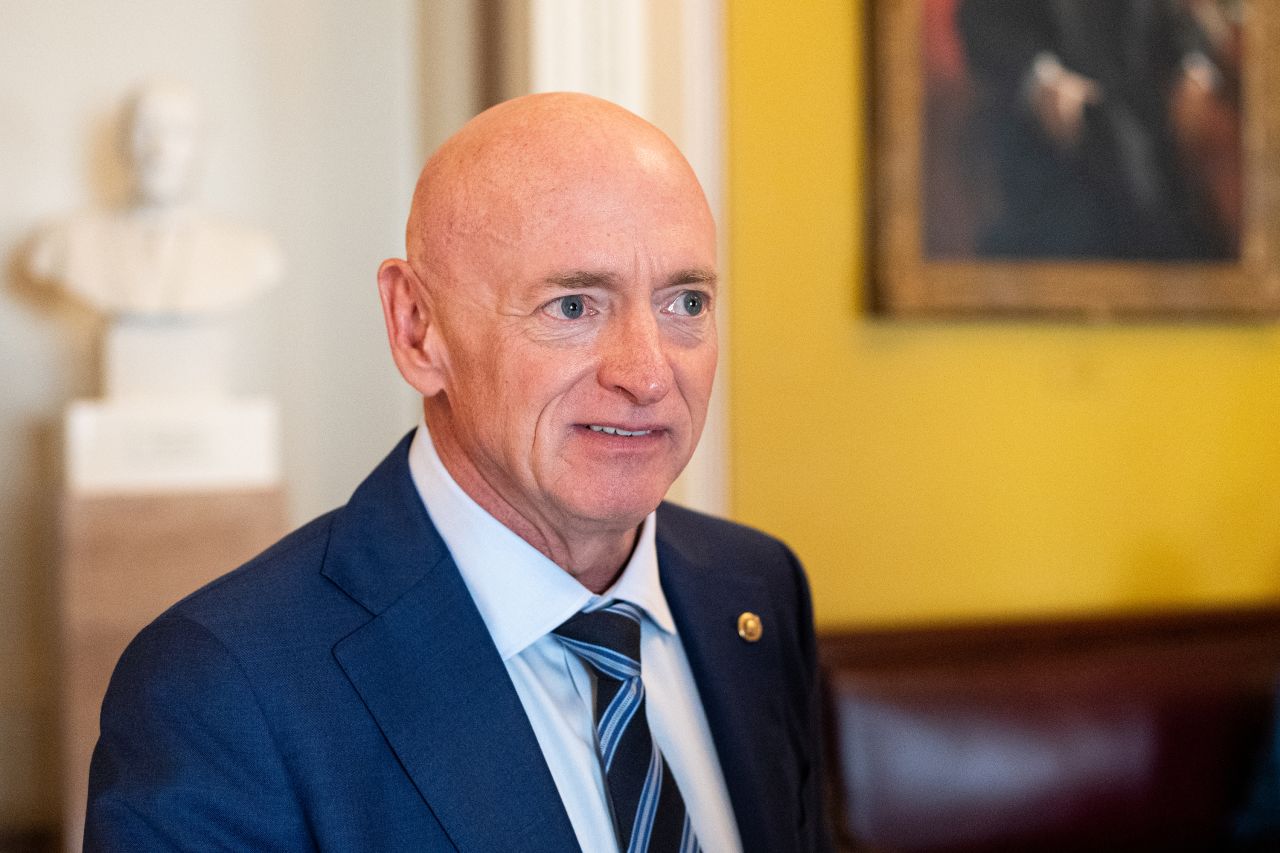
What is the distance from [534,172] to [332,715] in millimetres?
581

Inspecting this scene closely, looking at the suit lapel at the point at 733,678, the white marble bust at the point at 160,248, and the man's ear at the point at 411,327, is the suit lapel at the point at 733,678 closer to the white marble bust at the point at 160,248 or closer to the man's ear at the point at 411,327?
the man's ear at the point at 411,327

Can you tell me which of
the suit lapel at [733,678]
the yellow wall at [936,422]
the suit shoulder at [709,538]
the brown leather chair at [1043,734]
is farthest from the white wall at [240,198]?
the suit lapel at [733,678]

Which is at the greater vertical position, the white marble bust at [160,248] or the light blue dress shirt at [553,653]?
the white marble bust at [160,248]

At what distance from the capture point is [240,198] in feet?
16.6

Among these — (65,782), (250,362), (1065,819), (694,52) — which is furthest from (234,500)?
(1065,819)

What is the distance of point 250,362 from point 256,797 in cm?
404

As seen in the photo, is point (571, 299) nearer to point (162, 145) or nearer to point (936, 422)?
point (936, 422)

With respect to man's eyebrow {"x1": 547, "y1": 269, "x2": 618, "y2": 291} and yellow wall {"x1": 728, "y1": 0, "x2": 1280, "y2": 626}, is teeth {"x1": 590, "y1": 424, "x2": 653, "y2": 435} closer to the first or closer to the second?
man's eyebrow {"x1": 547, "y1": 269, "x2": 618, "y2": 291}

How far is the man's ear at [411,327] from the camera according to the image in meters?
1.50

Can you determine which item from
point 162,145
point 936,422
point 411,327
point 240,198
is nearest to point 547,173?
point 411,327

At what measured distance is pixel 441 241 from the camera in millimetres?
1453

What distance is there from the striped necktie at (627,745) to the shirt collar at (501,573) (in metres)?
0.03

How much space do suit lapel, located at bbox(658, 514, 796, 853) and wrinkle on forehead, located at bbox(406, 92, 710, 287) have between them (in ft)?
1.63

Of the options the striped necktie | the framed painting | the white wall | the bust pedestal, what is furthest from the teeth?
the white wall
